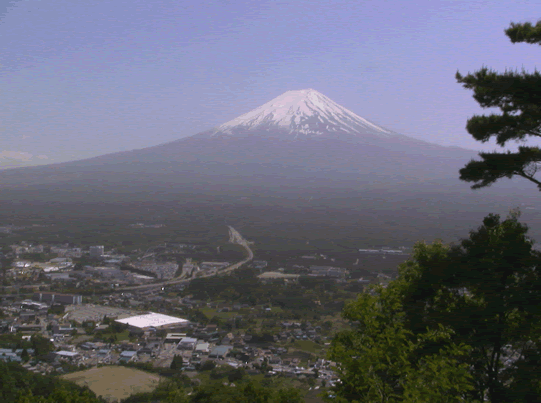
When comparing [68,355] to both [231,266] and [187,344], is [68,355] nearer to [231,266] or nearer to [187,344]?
[187,344]

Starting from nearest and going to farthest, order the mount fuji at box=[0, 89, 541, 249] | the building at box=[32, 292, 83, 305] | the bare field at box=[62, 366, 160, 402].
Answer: the bare field at box=[62, 366, 160, 402] → the building at box=[32, 292, 83, 305] → the mount fuji at box=[0, 89, 541, 249]

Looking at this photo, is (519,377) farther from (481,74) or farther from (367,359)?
(481,74)

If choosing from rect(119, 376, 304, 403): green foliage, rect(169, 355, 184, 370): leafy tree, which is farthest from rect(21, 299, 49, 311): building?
rect(119, 376, 304, 403): green foliage

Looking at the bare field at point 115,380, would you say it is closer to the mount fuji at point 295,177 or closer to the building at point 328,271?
the building at point 328,271

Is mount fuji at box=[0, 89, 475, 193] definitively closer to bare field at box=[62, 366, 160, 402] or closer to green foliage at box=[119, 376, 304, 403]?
bare field at box=[62, 366, 160, 402]

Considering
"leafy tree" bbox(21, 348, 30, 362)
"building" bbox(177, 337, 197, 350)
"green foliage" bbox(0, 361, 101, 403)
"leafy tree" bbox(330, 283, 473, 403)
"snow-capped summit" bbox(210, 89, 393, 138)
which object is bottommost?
"building" bbox(177, 337, 197, 350)

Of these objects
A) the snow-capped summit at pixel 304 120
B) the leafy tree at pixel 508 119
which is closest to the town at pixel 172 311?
the leafy tree at pixel 508 119

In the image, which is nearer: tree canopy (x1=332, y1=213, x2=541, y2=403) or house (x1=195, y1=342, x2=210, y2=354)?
tree canopy (x1=332, y1=213, x2=541, y2=403)
